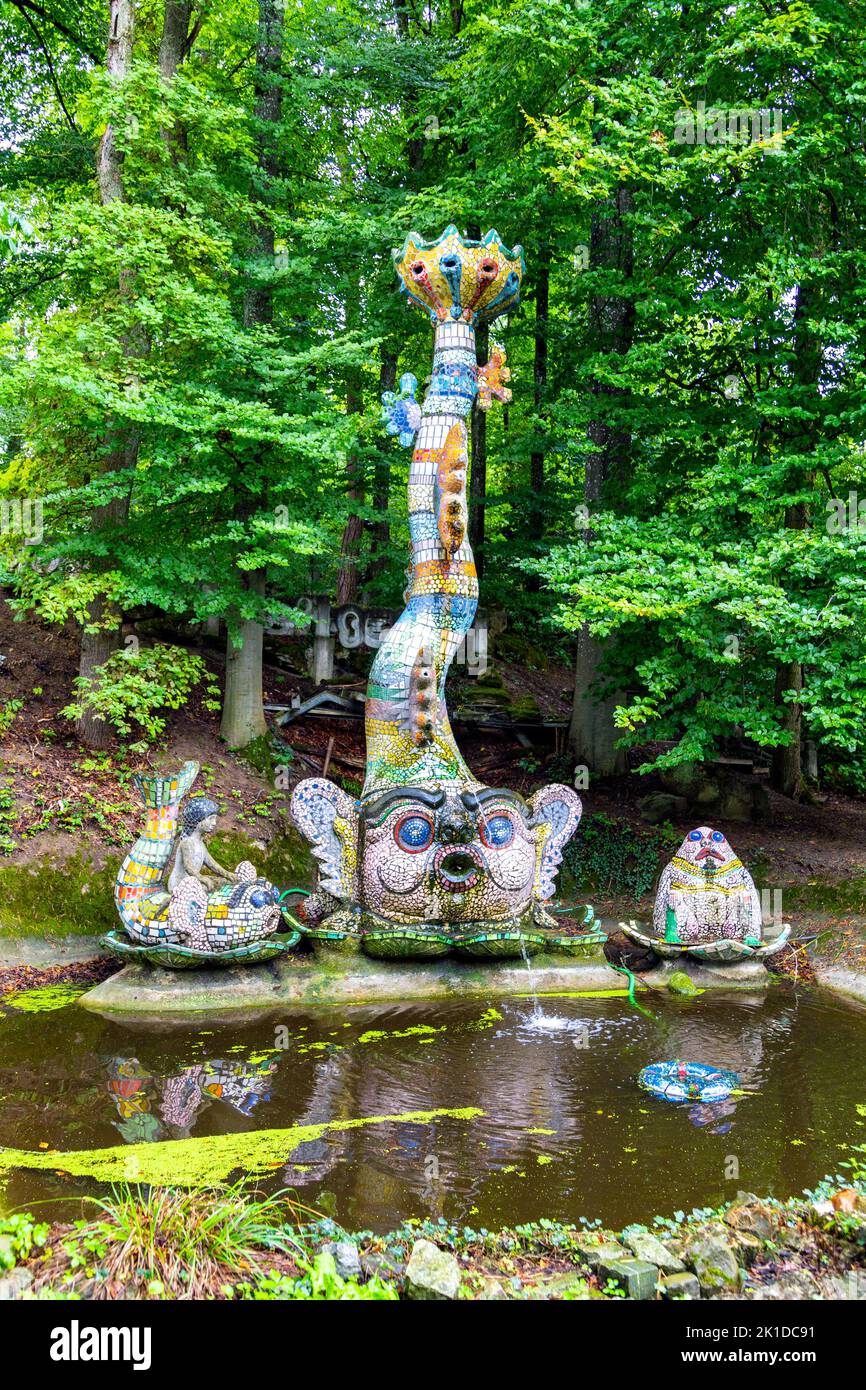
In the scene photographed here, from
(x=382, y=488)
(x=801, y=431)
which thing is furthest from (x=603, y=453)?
(x=382, y=488)

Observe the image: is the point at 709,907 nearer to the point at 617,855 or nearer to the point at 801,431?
the point at 617,855

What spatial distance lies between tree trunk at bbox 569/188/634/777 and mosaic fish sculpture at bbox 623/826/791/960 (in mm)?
3563

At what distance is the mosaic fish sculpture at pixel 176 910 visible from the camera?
792 centimetres

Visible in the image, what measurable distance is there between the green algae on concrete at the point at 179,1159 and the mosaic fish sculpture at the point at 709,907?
15.1 feet

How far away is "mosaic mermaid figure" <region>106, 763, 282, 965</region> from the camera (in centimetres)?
793

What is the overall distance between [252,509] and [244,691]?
7.43ft

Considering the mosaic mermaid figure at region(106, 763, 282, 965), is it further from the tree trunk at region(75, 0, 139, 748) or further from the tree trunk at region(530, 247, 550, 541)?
the tree trunk at region(530, 247, 550, 541)

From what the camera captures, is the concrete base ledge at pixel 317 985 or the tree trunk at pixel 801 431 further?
the tree trunk at pixel 801 431

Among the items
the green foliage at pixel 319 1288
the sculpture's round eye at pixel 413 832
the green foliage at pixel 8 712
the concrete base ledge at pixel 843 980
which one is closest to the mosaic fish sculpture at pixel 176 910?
the sculpture's round eye at pixel 413 832

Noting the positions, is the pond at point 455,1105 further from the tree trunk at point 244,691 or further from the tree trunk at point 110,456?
the tree trunk at point 244,691

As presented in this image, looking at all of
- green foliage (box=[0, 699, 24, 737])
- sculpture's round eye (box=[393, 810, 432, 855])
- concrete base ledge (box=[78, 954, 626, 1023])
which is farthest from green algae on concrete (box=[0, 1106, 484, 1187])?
green foliage (box=[0, 699, 24, 737])

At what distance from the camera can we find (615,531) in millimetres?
10430

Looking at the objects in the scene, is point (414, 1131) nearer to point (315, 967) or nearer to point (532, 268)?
point (315, 967)
